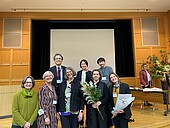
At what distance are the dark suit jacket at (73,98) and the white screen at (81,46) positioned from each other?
4.29 m

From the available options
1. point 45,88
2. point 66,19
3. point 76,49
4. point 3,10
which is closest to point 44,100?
point 45,88

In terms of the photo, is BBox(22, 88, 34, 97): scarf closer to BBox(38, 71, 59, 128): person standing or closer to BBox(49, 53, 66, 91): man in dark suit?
BBox(38, 71, 59, 128): person standing

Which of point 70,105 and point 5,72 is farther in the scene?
point 5,72

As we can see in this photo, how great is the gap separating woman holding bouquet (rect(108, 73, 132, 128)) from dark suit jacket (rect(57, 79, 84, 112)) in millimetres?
414

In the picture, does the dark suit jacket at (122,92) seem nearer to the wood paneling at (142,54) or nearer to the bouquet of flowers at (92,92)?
the bouquet of flowers at (92,92)

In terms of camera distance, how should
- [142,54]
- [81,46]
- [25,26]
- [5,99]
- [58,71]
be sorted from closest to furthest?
[58,71], [5,99], [25,26], [142,54], [81,46]

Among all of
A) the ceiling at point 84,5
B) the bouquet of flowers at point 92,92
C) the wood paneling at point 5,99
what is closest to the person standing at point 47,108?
the bouquet of flowers at point 92,92

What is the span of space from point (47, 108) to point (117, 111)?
907 millimetres

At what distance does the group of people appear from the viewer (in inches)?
76.4

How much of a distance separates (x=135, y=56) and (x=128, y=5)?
6.56 feet

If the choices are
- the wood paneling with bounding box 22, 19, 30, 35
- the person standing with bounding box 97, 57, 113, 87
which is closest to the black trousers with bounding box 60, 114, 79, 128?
the person standing with bounding box 97, 57, 113, 87

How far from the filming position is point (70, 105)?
6.99ft

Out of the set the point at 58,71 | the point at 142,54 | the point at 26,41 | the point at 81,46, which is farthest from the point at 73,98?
the point at 142,54

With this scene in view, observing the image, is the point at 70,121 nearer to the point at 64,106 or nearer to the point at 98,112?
the point at 64,106
